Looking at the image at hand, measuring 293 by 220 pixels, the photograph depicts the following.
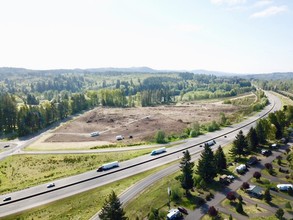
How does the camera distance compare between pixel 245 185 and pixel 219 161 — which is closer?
pixel 245 185

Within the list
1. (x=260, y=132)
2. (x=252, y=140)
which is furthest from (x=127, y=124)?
(x=252, y=140)

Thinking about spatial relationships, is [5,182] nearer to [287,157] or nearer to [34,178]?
[34,178]

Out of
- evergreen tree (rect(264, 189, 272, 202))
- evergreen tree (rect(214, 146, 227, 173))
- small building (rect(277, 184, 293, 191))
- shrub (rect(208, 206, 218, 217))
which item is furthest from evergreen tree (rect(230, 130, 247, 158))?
shrub (rect(208, 206, 218, 217))

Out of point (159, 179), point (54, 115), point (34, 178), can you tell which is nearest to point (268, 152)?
point (159, 179)

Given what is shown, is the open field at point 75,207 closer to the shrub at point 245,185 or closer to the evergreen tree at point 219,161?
the evergreen tree at point 219,161

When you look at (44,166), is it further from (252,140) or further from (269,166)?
(269,166)
